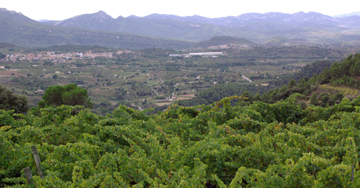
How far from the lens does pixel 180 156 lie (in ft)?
21.3

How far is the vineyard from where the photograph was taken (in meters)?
4.80

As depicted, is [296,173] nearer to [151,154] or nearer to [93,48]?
[151,154]

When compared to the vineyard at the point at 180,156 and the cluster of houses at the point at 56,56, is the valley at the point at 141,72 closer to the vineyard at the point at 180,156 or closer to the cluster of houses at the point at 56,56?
the cluster of houses at the point at 56,56

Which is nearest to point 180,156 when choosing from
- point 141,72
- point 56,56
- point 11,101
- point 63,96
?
point 63,96

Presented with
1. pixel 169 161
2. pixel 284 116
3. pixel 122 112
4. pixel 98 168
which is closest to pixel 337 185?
pixel 169 161

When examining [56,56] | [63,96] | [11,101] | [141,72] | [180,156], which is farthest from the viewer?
[56,56]

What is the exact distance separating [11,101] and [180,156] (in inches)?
832

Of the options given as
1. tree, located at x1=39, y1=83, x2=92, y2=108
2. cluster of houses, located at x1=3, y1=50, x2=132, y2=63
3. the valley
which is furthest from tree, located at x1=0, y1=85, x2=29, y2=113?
cluster of houses, located at x1=3, y1=50, x2=132, y2=63

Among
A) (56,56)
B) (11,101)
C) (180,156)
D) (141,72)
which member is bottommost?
(141,72)

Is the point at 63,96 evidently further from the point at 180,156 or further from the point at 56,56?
the point at 56,56

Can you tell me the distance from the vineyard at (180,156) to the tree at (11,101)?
12.5 meters

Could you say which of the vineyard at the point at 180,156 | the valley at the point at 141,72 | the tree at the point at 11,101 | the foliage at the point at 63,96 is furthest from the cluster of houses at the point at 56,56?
the vineyard at the point at 180,156

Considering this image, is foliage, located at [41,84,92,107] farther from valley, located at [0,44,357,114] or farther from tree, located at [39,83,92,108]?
valley, located at [0,44,357,114]

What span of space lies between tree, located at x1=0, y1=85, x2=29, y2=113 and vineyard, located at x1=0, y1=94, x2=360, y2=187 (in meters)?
12.5
